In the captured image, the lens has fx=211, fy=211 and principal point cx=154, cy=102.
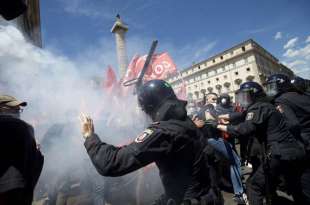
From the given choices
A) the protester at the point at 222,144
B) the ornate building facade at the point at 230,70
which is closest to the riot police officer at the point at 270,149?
Result: the protester at the point at 222,144

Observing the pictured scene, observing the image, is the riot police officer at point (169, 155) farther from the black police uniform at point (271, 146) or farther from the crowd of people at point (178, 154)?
the black police uniform at point (271, 146)

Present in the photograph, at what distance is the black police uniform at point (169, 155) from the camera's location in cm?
153

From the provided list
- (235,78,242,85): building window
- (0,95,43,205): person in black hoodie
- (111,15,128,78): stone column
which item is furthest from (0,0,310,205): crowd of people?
(235,78,242,85): building window

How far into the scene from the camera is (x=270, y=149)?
294cm

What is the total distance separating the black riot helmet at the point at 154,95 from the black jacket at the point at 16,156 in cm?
96

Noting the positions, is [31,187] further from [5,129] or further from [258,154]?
[258,154]

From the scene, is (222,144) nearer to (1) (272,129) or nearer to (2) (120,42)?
(1) (272,129)

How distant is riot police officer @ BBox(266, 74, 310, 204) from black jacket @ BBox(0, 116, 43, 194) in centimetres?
318

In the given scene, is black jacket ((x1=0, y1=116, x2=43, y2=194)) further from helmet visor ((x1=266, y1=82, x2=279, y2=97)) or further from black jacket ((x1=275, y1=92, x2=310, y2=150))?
helmet visor ((x1=266, y1=82, x2=279, y2=97))

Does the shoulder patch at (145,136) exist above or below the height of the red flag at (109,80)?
below

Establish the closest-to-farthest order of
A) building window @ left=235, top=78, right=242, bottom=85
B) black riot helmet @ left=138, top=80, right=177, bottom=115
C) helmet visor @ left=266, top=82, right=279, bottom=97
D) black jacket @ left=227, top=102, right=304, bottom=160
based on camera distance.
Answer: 1. black riot helmet @ left=138, top=80, right=177, bottom=115
2. black jacket @ left=227, top=102, right=304, bottom=160
3. helmet visor @ left=266, top=82, right=279, bottom=97
4. building window @ left=235, top=78, right=242, bottom=85

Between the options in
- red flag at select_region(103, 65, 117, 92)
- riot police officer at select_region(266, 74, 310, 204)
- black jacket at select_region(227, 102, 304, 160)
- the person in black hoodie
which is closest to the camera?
the person in black hoodie

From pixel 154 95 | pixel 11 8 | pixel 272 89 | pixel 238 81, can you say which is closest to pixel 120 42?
pixel 272 89

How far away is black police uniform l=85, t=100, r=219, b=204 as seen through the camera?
1.53 meters
